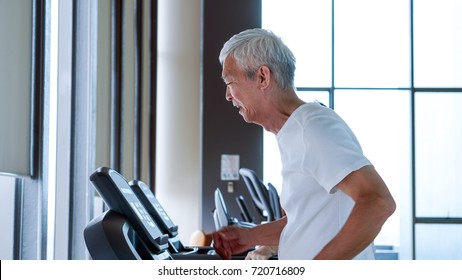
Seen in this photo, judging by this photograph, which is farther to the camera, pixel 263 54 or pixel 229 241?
pixel 229 241

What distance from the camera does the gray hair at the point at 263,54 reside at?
1571 millimetres

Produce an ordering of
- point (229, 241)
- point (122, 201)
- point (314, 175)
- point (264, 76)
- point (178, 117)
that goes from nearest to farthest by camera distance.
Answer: point (122, 201)
point (314, 175)
point (264, 76)
point (229, 241)
point (178, 117)

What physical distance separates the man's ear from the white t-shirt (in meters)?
0.09

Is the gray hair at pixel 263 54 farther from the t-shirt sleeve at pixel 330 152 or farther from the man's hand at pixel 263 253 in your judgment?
the man's hand at pixel 263 253

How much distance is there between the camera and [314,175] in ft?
4.84

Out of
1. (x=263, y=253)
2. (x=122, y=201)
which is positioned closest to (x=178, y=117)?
(x=263, y=253)

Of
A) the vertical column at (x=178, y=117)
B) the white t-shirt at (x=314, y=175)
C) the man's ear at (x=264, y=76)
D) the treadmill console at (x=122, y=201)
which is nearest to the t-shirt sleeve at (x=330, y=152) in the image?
the white t-shirt at (x=314, y=175)

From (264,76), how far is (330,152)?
250 millimetres

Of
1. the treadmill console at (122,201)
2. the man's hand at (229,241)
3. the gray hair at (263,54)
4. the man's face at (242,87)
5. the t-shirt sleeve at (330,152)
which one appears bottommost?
the man's hand at (229,241)

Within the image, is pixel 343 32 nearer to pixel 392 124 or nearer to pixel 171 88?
pixel 392 124

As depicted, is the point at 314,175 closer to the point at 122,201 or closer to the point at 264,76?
the point at 264,76

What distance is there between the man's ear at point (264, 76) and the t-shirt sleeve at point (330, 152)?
15 cm
